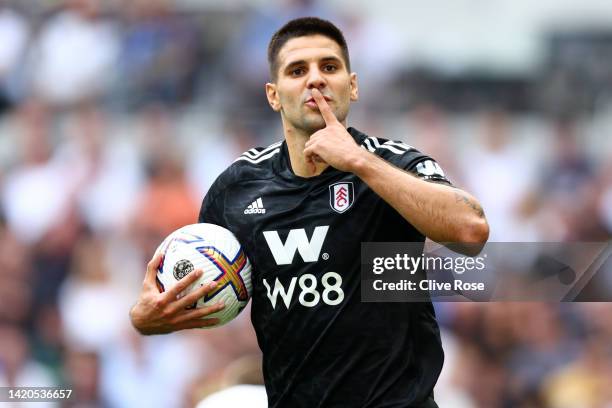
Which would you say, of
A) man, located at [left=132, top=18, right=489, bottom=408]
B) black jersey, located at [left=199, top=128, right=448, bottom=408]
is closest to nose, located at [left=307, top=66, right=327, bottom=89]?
man, located at [left=132, top=18, right=489, bottom=408]

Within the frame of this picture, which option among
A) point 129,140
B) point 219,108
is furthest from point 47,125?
point 219,108

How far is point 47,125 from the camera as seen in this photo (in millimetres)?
13227

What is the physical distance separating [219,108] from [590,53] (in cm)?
442

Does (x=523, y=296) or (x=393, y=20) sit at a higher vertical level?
(x=393, y=20)

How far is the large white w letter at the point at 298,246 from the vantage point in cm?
573

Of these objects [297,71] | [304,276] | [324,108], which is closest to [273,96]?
[297,71]

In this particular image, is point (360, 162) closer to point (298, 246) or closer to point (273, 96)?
point (298, 246)

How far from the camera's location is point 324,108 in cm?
577

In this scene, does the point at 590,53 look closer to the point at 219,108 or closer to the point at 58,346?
the point at 219,108

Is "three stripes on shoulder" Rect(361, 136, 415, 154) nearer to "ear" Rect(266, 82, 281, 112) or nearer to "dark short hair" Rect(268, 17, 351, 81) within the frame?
"dark short hair" Rect(268, 17, 351, 81)

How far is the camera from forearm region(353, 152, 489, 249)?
531 cm

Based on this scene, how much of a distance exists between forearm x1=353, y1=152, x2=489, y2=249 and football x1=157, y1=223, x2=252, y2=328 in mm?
871

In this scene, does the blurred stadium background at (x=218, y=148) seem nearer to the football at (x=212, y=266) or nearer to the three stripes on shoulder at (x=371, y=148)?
the three stripes on shoulder at (x=371, y=148)

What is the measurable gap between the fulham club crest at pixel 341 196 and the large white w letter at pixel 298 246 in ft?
0.41
